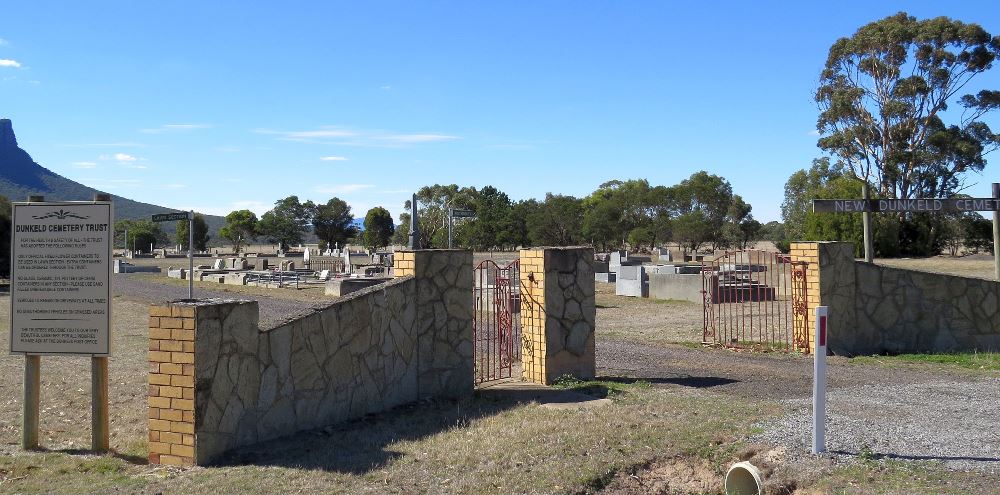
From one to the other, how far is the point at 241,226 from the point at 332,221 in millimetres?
11538

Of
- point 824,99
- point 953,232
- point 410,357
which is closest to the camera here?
point 410,357

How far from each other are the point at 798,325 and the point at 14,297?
413 inches

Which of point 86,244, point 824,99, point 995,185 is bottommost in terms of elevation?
point 86,244

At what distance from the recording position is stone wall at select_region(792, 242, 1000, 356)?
12570mm

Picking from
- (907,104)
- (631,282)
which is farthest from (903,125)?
(631,282)

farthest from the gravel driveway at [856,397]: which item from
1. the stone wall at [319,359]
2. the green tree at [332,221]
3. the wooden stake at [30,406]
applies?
the green tree at [332,221]

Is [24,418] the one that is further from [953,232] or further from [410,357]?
[953,232]

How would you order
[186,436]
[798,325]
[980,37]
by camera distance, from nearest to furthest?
[186,436] → [798,325] → [980,37]

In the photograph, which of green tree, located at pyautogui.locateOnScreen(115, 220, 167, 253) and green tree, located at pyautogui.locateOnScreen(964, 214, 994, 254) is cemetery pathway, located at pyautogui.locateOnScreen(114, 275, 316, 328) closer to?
green tree, located at pyautogui.locateOnScreen(964, 214, 994, 254)

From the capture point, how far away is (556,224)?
8044 centimetres

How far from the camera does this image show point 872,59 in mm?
47688

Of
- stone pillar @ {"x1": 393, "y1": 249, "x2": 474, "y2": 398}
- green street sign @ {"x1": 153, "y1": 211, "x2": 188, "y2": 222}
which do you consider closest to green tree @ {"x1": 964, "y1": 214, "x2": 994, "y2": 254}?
green street sign @ {"x1": 153, "y1": 211, "x2": 188, "y2": 222}

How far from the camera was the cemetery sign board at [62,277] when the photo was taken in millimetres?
6867

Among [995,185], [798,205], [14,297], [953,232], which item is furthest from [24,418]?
[798,205]
